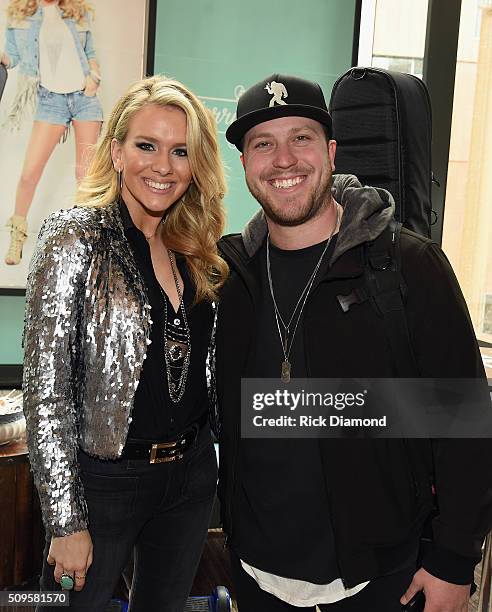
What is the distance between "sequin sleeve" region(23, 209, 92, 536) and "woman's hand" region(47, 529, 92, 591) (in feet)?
0.07

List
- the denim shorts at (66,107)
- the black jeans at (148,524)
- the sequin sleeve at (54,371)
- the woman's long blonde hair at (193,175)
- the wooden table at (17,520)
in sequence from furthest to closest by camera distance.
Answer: the denim shorts at (66,107) → the wooden table at (17,520) → the woman's long blonde hair at (193,175) → the black jeans at (148,524) → the sequin sleeve at (54,371)

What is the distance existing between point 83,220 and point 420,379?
835 millimetres

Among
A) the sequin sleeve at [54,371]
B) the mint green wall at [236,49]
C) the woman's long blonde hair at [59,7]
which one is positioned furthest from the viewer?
the mint green wall at [236,49]

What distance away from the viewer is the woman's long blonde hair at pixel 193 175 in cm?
171

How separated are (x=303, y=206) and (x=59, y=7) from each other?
1790 millimetres

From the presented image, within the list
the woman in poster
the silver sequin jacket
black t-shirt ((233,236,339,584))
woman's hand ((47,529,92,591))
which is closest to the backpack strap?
black t-shirt ((233,236,339,584))

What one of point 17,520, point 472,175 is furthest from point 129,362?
point 472,175

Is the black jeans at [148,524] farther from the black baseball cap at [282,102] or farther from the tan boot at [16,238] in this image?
the tan boot at [16,238]

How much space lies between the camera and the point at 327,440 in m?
1.53

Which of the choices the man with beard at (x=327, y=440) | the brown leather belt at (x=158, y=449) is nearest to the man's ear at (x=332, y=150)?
the man with beard at (x=327, y=440)

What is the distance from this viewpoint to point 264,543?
5.16ft

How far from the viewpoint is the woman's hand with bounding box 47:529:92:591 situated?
152 cm

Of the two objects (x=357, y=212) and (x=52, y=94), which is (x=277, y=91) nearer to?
(x=357, y=212)

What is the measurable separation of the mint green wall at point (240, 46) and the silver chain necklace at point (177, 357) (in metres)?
1.61
